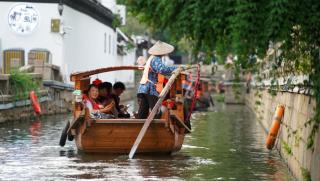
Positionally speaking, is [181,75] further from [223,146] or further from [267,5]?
[267,5]

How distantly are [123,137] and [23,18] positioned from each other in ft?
70.4

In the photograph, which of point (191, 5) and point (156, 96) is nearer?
point (191, 5)

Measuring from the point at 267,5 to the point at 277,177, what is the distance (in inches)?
151

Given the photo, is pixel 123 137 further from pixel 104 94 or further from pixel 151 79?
pixel 104 94

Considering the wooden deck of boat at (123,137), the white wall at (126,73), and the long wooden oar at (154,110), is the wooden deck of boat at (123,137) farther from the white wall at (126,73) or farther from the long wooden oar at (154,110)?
the white wall at (126,73)

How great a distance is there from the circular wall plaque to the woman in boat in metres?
19.5

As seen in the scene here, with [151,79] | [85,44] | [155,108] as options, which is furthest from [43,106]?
[155,108]

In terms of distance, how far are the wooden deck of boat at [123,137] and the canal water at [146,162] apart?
0.56 ft

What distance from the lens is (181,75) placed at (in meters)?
17.5

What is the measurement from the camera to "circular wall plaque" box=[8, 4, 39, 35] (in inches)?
1469

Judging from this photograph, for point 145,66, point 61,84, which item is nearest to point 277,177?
point 145,66

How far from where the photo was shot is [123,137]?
666 inches

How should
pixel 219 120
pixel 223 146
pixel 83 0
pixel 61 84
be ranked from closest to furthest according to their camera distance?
pixel 223 146, pixel 219 120, pixel 61 84, pixel 83 0

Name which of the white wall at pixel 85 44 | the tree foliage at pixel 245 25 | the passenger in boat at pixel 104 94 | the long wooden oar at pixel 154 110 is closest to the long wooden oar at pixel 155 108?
the long wooden oar at pixel 154 110
